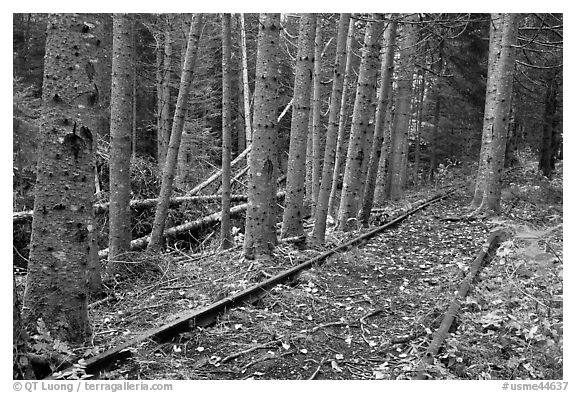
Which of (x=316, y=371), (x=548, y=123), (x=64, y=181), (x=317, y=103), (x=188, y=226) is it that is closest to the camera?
(x=64, y=181)

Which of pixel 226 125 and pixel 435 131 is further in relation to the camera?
pixel 435 131

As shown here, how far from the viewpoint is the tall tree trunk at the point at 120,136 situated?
7484mm

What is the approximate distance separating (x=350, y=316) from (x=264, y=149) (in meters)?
3.07

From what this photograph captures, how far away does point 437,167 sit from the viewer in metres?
31.6

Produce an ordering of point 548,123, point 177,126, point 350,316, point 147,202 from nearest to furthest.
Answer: point 350,316 → point 177,126 → point 147,202 → point 548,123

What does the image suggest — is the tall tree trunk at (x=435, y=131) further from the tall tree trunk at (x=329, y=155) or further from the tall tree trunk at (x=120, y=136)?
the tall tree trunk at (x=120, y=136)

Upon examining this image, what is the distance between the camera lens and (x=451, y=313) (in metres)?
5.42

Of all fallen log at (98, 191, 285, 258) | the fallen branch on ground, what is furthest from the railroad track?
the fallen branch on ground

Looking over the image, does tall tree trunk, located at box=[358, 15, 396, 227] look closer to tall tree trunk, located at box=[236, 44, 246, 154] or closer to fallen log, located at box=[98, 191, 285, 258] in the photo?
fallen log, located at box=[98, 191, 285, 258]

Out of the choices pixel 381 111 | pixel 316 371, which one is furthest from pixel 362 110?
pixel 316 371

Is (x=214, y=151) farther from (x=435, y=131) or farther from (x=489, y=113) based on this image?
(x=435, y=131)

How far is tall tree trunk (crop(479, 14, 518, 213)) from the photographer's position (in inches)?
468

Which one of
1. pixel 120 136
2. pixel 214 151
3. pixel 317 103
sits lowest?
pixel 214 151

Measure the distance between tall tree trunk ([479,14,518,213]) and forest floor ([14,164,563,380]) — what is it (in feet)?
12.3
